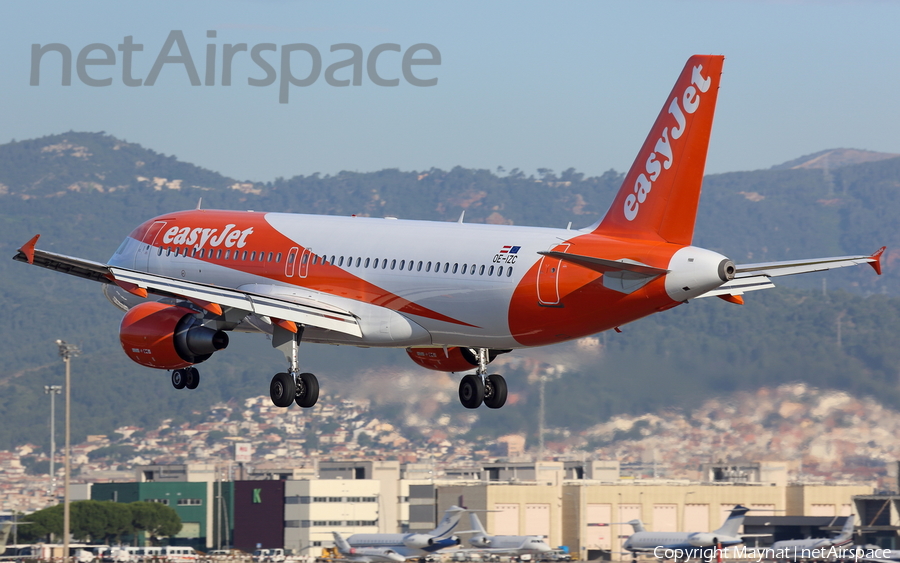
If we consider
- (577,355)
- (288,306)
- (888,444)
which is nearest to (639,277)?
(288,306)

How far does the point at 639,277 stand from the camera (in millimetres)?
36688

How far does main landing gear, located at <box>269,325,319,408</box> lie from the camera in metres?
42.3

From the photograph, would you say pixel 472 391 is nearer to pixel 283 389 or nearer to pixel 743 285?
pixel 283 389

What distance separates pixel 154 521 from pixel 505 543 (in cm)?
5296

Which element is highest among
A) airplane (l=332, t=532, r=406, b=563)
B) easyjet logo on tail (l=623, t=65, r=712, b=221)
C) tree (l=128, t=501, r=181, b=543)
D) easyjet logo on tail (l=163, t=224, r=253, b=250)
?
easyjet logo on tail (l=623, t=65, r=712, b=221)

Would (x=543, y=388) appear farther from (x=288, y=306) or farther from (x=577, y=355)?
(x=288, y=306)

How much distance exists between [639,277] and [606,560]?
75.0m

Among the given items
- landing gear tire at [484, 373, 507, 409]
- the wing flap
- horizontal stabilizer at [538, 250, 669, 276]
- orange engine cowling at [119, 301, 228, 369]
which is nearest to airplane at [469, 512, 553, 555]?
landing gear tire at [484, 373, 507, 409]

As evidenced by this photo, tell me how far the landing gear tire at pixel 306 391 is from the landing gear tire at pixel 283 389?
0.72 feet

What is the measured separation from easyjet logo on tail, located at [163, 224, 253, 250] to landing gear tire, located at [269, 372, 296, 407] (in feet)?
17.8

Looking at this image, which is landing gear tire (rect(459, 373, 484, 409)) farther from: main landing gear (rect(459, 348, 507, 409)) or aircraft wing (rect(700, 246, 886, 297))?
aircraft wing (rect(700, 246, 886, 297))

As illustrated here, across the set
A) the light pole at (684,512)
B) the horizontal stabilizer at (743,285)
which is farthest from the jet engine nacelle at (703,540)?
the horizontal stabilizer at (743,285)

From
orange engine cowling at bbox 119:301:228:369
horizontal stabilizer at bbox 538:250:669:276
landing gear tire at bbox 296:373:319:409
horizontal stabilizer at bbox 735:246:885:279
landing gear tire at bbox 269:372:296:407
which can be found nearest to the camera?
horizontal stabilizer at bbox 538:250:669:276

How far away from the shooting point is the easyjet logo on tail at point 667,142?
1462 inches
